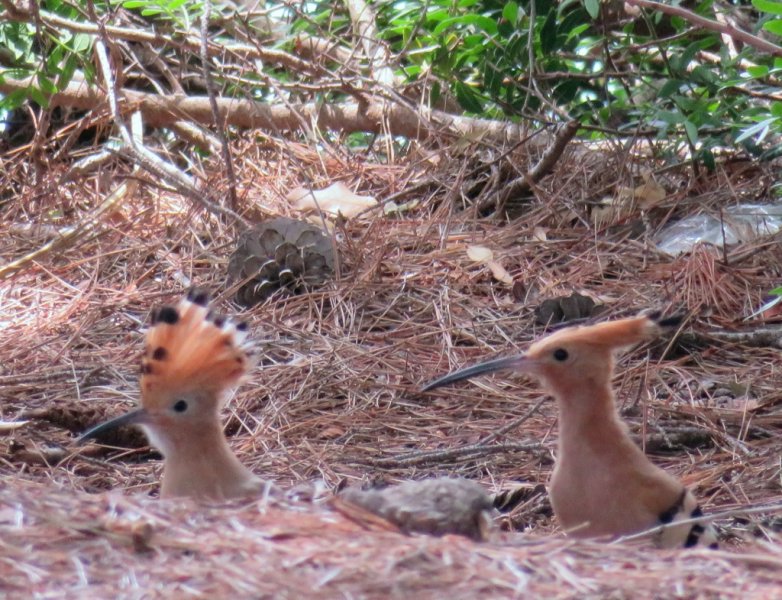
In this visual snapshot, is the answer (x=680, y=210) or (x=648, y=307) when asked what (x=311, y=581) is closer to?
(x=648, y=307)

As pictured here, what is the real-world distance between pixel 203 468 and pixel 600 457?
120 centimetres

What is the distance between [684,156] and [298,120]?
249 centimetres

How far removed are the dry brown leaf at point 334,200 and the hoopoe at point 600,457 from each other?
3.17 m

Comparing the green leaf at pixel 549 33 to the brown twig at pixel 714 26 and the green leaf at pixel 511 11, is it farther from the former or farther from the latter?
the brown twig at pixel 714 26

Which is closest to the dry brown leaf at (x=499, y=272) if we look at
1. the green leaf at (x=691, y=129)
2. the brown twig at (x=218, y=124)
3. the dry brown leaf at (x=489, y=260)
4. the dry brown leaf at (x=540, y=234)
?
the dry brown leaf at (x=489, y=260)

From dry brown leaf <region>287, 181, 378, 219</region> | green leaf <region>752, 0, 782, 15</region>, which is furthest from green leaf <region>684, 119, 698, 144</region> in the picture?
dry brown leaf <region>287, 181, 378, 219</region>

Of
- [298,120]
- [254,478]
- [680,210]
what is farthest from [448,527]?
[298,120]

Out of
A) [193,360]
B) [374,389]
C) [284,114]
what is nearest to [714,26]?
[193,360]

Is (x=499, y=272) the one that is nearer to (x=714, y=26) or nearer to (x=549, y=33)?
(x=549, y=33)

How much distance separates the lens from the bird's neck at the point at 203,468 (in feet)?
11.4

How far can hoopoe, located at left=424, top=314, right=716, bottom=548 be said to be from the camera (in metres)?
3.14

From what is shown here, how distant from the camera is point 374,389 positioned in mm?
4824

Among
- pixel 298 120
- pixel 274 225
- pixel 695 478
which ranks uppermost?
pixel 298 120

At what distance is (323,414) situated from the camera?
184 inches
